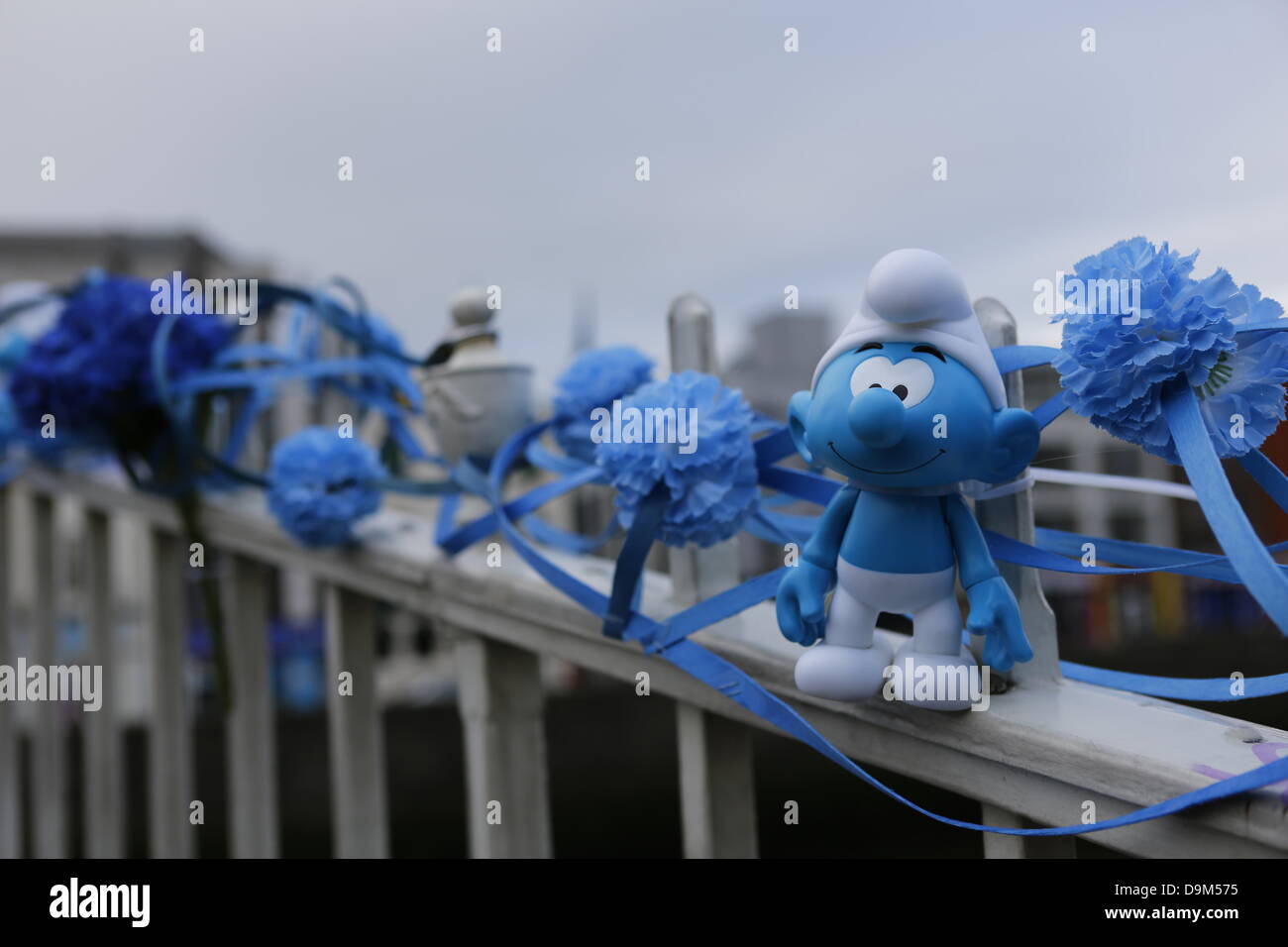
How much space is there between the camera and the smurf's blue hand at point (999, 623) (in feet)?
1.50

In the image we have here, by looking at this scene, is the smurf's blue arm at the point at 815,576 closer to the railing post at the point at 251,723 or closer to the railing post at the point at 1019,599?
the railing post at the point at 1019,599

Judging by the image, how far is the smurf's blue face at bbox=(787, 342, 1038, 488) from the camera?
1.44 ft

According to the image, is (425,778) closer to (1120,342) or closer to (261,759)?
(261,759)

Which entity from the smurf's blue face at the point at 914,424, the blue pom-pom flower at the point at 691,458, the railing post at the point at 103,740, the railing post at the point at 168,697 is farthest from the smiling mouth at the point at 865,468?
the railing post at the point at 103,740

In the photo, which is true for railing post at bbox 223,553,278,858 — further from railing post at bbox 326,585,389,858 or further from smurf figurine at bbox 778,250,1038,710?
smurf figurine at bbox 778,250,1038,710

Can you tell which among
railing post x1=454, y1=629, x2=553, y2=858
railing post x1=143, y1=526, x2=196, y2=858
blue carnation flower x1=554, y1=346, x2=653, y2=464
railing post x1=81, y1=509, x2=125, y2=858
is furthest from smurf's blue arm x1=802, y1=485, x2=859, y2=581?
railing post x1=81, y1=509, x2=125, y2=858

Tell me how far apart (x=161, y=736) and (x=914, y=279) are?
3.91 ft

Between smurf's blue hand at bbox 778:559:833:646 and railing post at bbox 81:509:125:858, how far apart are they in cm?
115

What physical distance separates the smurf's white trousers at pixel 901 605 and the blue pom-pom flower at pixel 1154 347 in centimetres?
11

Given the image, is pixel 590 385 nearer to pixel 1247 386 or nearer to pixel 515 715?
pixel 515 715

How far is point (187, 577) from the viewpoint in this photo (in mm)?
1311

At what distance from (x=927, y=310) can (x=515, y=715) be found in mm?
554

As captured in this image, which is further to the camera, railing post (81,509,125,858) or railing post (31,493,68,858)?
railing post (31,493,68,858)
